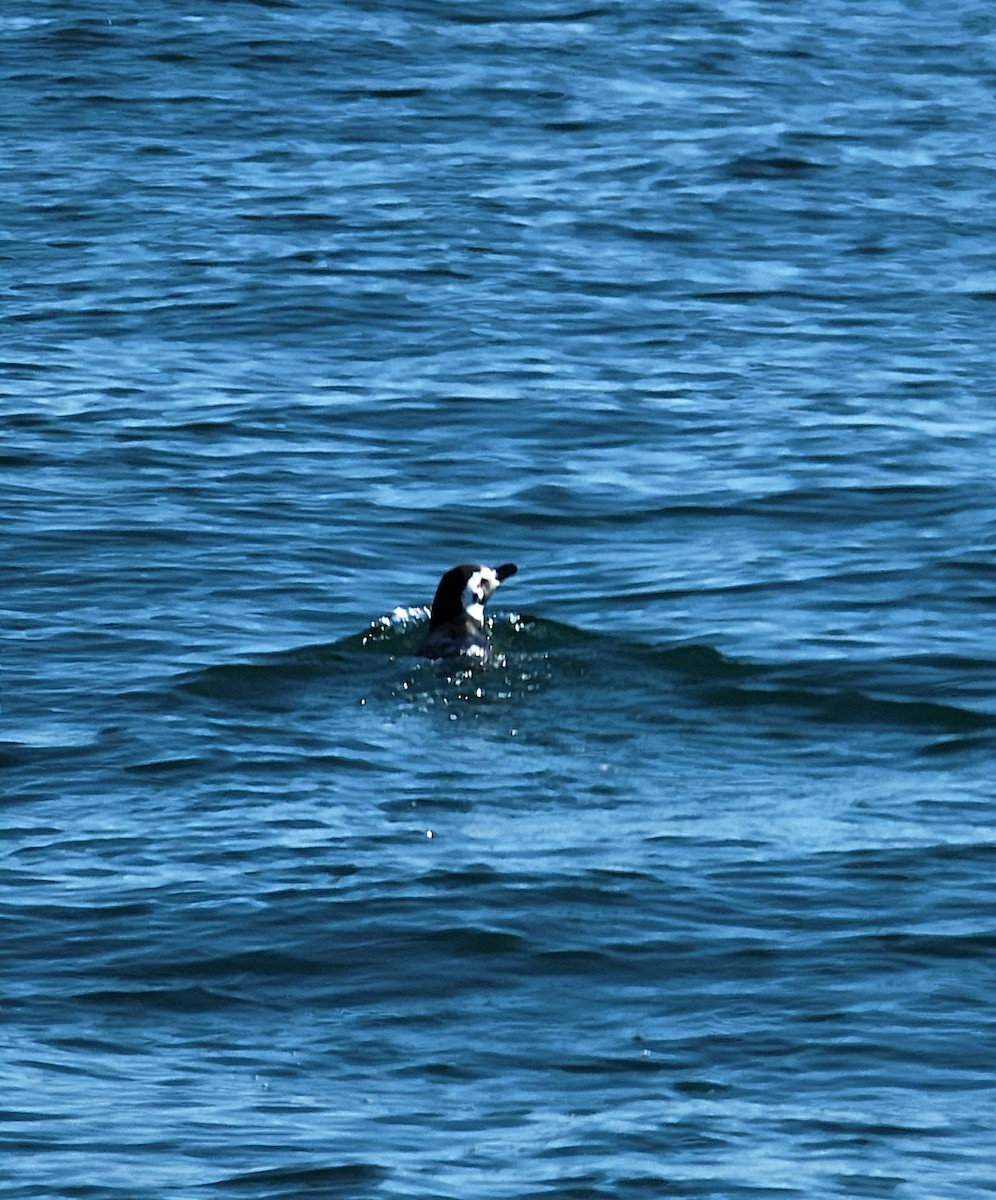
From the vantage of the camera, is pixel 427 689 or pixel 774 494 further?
pixel 774 494

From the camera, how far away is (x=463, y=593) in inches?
562

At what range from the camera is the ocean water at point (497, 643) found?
9438mm

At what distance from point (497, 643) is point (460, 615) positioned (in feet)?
1.15

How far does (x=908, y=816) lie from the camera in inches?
475

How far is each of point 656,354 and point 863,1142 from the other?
1301 centimetres

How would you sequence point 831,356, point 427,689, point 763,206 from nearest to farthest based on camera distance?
point 427,689
point 831,356
point 763,206

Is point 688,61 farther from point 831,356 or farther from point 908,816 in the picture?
point 908,816

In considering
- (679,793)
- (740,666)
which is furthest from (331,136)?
(679,793)

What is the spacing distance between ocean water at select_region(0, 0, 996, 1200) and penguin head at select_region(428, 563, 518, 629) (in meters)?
0.27

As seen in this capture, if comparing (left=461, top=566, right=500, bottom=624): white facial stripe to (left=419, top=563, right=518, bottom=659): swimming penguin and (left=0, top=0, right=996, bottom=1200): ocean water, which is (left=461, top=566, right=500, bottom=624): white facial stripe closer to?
(left=419, top=563, right=518, bottom=659): swimming penguin

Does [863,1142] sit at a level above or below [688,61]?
below

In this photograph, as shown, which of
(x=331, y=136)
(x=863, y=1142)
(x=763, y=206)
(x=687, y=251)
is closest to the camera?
(x=863, y=1142)

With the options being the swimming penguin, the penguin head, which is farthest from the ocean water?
the penguin head

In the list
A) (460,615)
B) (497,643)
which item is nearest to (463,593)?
(460,615)
